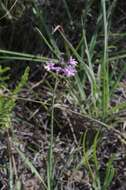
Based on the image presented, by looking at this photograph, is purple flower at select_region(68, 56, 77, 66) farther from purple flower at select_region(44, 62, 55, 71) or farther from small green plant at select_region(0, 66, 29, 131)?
small green plant at select_region(0, 66, 29, 131)

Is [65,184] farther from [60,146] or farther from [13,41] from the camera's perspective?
[13,41]

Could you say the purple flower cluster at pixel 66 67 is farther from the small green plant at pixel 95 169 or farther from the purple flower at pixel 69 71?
the small green plant at pixel 95 169

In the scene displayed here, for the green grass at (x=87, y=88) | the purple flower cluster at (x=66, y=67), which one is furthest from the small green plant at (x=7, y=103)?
the purple flower cluster at (x=66, y=67)

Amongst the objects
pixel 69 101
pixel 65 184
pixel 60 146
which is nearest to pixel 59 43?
pixel 69 101

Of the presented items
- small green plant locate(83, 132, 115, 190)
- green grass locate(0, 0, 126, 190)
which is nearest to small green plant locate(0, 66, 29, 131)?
green grass locate(0, 0, 126, 190)

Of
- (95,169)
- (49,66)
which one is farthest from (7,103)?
(95,169)

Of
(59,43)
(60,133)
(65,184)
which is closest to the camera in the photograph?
(65,184)

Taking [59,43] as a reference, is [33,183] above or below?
below

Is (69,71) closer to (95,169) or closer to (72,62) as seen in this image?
(72,62)
